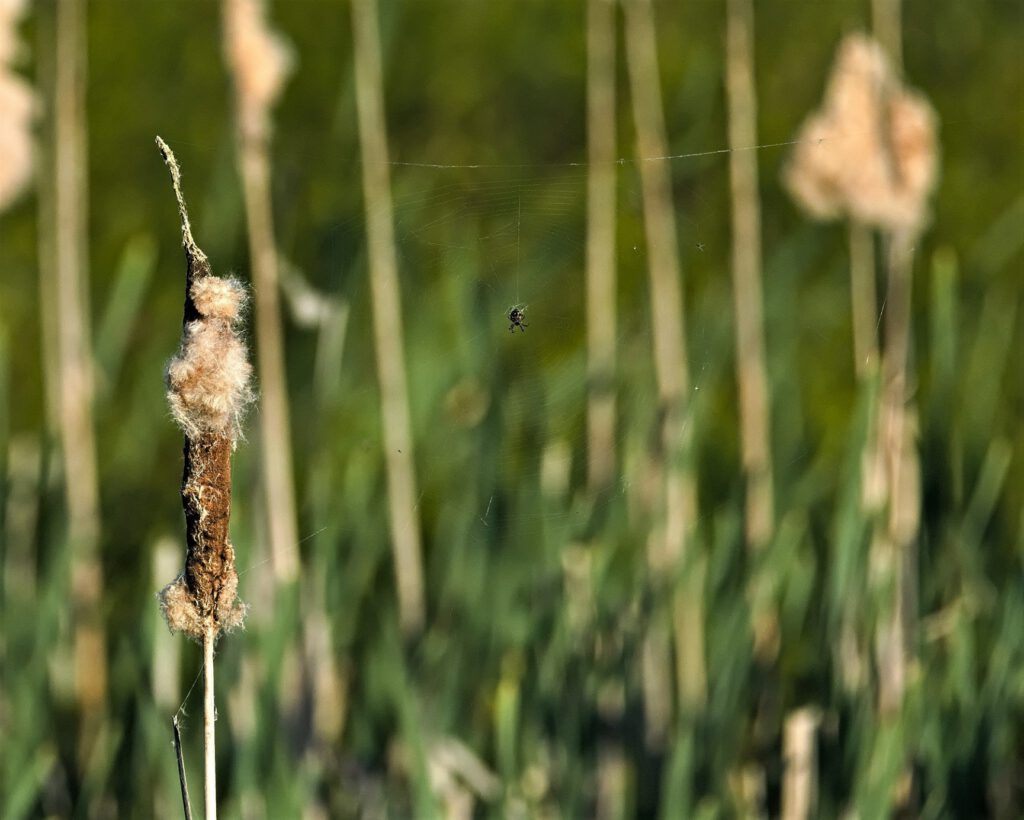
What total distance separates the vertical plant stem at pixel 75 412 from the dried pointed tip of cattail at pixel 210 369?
0.85m

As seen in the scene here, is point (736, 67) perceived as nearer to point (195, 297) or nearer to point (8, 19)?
point (8, 19)

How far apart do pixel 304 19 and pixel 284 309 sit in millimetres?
2232

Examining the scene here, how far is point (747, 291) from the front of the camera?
144 cm

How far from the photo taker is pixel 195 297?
533 millimetres

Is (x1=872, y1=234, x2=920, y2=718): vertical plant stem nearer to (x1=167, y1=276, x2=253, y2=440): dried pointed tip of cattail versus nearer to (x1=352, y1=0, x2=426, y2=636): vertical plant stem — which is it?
(x1=352, y1=0, x2=426, y2=636): vertical plant stem

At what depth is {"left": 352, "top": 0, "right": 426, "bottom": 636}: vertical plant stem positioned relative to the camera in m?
1.40

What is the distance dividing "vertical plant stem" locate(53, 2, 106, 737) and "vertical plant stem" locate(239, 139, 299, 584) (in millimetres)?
184

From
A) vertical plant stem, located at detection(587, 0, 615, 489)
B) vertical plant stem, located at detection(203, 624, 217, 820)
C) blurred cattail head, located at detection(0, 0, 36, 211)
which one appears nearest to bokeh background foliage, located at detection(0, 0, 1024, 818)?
vertical plant stem, located at detection(587, 0, 615, 489)

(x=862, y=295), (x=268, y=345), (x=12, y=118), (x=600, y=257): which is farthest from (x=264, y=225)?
(x=862, y=295)

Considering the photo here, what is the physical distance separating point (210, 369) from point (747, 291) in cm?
98

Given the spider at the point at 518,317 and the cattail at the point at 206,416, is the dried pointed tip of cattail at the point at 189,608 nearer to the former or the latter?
the cattail at the point at 206,416

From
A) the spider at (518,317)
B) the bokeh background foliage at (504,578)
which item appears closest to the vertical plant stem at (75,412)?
the bokeh background foliage at (504,578)

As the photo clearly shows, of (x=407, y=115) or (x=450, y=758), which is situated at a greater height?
(x=407, y=115)

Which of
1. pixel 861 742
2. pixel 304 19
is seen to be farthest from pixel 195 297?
pixel 304 19
